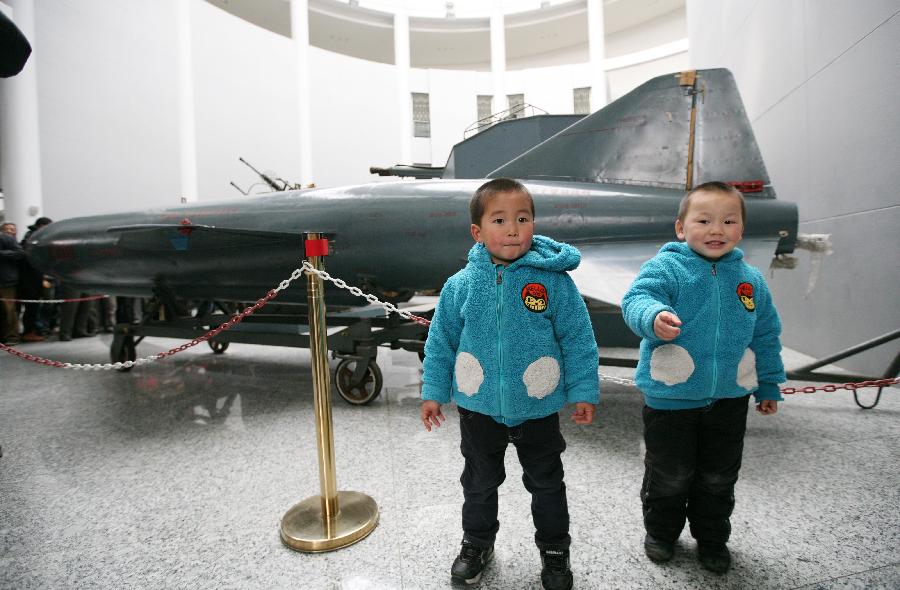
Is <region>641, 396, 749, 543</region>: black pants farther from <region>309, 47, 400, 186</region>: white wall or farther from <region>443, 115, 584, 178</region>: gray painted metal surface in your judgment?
<region>309, 47, 400, 186</region>: white wall

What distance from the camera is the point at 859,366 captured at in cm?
329

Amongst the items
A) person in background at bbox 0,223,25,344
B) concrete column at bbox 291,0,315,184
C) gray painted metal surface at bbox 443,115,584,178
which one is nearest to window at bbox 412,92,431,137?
concrete column at bbox 291,0,315,184

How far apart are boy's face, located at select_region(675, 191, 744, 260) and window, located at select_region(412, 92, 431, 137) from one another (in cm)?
1324

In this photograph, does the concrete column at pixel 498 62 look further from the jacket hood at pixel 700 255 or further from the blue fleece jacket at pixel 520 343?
the blue fleece jacket at pixel 520 343

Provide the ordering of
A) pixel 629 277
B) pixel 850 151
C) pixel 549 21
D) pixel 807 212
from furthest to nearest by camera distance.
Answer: pixel 549 21 < pixel 807 212 < pixel 850 151 < pixel 629 277

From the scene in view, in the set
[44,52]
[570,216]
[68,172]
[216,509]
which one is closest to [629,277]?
[570,216]

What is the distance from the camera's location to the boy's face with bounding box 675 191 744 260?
50.1 inches

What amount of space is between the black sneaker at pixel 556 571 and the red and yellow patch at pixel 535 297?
737mm

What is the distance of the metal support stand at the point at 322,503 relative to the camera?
5.26 feet

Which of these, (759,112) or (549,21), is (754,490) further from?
(549,21)

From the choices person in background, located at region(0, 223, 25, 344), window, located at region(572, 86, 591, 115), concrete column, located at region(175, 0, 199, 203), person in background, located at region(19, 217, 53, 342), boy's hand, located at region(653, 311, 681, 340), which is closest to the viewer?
boy's hand, located at region(653, 311, 681, 340)

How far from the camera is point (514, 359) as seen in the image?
Result: 4.09 feet

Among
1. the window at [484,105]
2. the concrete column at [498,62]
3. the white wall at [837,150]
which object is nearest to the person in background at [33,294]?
the white wall at [837,150]

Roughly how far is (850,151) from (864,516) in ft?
9.39
